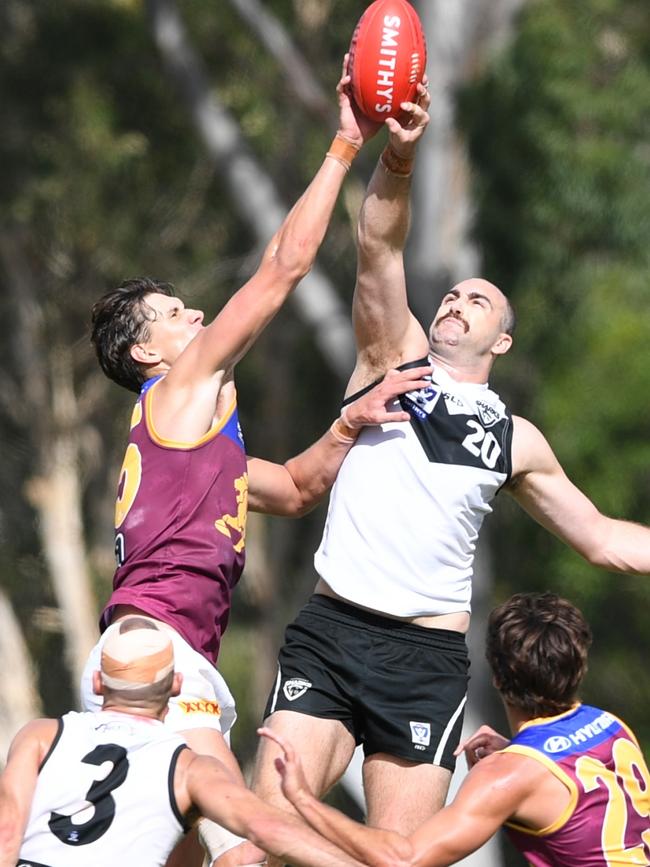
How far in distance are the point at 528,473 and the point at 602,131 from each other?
39.3 feet

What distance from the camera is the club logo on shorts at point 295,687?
551 centimetres

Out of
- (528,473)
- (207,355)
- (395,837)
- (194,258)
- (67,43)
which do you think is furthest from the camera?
(194,258)

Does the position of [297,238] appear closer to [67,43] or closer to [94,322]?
[94,322]

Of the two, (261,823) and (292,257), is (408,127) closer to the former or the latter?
(292,257)

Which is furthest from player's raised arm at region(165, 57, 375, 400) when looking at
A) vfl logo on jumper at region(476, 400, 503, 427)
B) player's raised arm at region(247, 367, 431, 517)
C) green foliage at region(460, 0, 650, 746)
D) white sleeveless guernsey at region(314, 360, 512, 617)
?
green foliage at region(460, 0, 650, 746)

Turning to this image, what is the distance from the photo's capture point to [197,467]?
5.31m

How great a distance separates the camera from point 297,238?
215 inches

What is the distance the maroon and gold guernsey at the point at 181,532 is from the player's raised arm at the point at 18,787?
2.56 feet

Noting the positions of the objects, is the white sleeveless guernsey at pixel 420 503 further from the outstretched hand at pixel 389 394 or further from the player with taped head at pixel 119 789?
the player with taped head at pixel 119 789

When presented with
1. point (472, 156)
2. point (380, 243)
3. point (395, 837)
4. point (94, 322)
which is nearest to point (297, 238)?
point (380, 243)

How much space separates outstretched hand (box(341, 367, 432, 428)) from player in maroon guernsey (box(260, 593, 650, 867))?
37.4 inches

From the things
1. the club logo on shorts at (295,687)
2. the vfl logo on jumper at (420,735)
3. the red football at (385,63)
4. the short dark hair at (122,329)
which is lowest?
the vfl logo on jumper at (420,735)

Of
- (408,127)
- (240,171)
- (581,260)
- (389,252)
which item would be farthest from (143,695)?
(581,260)

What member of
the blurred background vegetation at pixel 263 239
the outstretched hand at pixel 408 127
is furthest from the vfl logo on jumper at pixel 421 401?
the blurred background vegetation at pixel 263 239
